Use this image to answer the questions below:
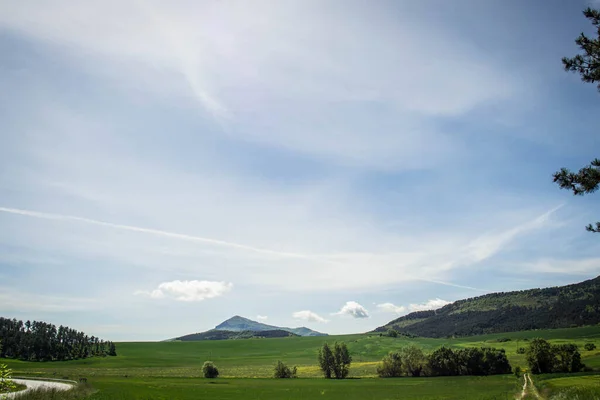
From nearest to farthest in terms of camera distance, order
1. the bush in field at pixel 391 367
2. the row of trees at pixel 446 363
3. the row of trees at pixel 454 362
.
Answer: the row of trees at pixel 454 362, the row of trees at pixel 446 363, the bush in field at pixel 391 367

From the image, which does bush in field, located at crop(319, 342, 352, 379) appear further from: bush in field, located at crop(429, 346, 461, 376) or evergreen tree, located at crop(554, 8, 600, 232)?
evergreen tree, located at crop(554, 8, 600, 232)

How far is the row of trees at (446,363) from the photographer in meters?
102

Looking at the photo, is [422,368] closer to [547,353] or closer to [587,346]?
[547,353]

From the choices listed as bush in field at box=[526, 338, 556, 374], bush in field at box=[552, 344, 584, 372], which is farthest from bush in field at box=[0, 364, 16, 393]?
bush in field at box=[552, 344, 584, 372]

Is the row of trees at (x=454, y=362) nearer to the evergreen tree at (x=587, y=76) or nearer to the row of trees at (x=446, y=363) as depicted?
the row of trees at (x=446, y=363)

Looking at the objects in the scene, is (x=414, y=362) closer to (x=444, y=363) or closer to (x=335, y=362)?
(x=444, y=363)

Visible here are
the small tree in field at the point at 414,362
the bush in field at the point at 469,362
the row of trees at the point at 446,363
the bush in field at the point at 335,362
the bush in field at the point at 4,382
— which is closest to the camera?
the bush in field at the point at 4,382

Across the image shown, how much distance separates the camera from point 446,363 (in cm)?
10375

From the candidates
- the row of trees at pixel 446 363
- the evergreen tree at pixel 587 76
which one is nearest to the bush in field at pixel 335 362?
the row of trees at pixel 446 363

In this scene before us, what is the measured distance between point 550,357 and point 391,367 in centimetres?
3816

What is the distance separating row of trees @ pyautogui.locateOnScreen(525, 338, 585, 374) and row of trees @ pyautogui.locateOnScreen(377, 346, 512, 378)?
7.69 meters

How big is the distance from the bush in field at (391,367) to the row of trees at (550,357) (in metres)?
31.5

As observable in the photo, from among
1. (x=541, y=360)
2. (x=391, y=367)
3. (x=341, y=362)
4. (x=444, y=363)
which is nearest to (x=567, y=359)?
(x=541, y=360)

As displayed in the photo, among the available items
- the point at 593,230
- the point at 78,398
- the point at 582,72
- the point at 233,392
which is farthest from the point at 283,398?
the point at 582,72
